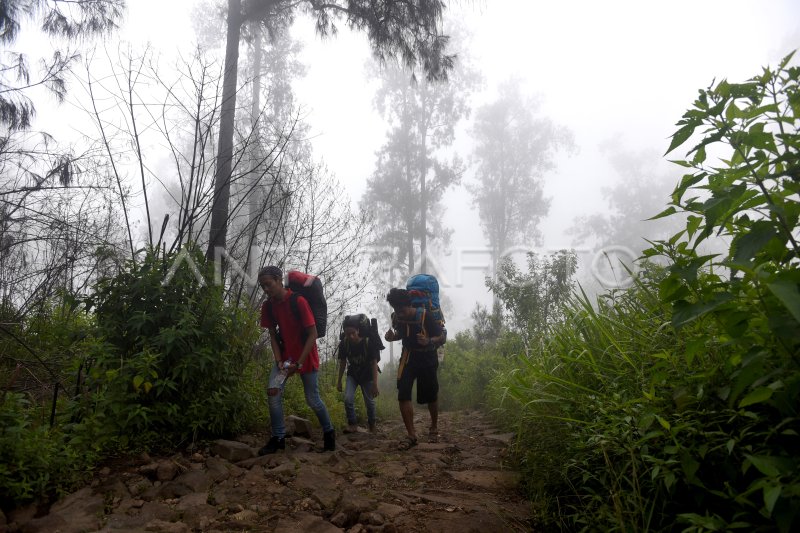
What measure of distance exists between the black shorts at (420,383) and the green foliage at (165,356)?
1677 millimetres

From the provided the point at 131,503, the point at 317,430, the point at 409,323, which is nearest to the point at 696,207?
the point at 131,503

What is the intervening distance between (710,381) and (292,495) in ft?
8.57

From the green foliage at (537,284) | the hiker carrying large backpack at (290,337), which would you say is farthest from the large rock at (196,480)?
the green foliage at (537,284)

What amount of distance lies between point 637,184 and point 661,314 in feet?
107

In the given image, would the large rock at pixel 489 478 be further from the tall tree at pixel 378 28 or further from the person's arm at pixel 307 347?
the tall tree at pixel 378 28

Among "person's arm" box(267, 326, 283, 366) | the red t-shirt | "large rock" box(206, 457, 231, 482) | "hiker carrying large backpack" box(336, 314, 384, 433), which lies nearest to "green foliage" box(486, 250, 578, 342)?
"hiker carrying large backpack" box(336, 314, 384, 433)

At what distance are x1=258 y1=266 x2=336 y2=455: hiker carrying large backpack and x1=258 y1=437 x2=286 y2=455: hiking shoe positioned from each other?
72 mm

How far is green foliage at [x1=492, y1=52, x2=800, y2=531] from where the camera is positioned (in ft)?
5.29

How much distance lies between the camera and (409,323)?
18.5 feet

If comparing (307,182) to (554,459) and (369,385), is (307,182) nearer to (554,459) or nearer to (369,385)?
(369,385)

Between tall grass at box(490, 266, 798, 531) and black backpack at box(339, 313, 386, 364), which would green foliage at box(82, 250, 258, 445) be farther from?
tall grass at box(490, 266, 798, 531)

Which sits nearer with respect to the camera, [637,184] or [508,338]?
[508,338]

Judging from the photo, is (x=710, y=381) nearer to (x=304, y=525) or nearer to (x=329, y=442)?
(x=304, y=525)

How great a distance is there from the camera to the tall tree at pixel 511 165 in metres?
25.6
